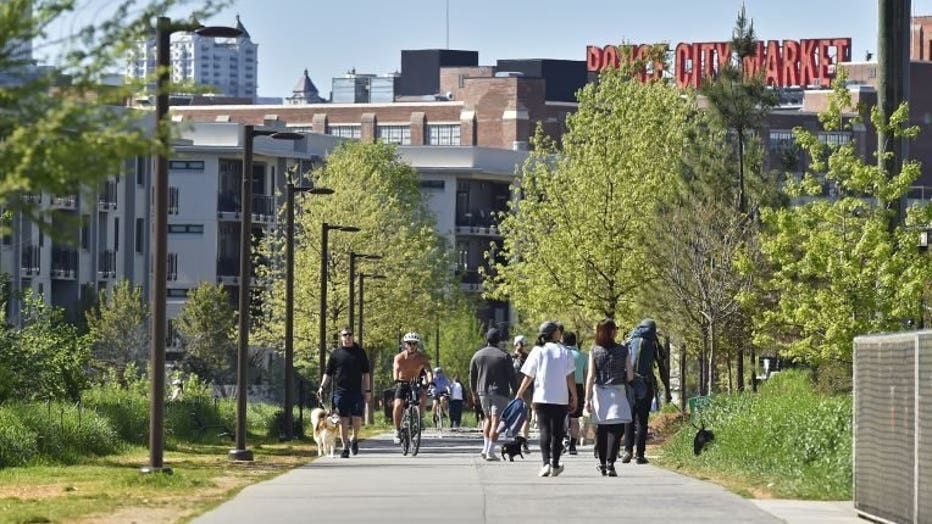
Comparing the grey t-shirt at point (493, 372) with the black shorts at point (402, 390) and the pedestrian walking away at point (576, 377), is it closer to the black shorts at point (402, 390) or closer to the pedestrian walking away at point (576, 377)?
the pedestrian walking away at point (576, 377)

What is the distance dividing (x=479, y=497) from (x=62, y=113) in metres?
9.33

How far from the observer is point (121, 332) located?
282 ft

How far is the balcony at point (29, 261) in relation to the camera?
90000mm

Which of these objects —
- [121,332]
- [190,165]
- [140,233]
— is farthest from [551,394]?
[190,165]

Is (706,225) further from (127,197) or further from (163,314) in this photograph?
(127,197)

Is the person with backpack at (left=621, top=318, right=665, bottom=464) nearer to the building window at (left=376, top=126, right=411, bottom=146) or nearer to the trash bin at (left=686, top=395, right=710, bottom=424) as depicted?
the trash bin at (left=686, top=395, right=710, bottom=424)

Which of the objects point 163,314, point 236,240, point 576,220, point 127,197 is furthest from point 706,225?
point 236,240

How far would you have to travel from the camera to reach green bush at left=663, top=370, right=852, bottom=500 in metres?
21.5

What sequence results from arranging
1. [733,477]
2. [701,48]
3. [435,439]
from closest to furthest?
[733,477]
[435,439]
[701,48]

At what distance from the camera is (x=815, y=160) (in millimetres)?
38125

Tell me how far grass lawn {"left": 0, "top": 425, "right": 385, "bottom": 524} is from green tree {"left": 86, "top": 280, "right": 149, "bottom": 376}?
175 ft

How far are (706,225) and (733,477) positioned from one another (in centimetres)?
2581

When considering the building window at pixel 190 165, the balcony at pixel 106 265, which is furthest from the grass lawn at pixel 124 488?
the building window at pixel 190 165

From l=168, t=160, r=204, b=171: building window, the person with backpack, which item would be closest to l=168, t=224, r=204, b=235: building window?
l=168, t=160, r=204, b=171: building window
